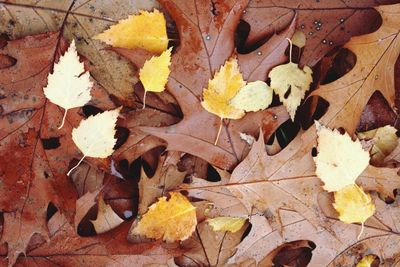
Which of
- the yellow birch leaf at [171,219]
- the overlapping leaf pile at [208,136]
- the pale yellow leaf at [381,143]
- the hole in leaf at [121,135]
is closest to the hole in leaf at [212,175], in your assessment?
the overlapping leaf pile at [208,136]

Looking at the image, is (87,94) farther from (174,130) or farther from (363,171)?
(363,171)

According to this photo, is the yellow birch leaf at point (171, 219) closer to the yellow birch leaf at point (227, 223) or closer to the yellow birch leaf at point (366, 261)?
the yellow birch leaf at point (227, 223)

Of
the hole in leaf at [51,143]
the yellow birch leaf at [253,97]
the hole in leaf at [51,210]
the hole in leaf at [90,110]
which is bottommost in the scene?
the hole in leaf at [51,210]

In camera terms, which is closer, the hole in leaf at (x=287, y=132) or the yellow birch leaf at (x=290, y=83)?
the yellow birch leaf at (x=290, y=83)

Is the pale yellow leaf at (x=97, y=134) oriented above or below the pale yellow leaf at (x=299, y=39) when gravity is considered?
below

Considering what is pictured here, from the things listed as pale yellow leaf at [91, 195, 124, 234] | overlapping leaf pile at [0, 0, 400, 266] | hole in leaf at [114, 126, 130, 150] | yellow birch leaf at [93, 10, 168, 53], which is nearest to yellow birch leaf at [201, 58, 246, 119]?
overlapping leaf pile at [0, 0, 400, 266]

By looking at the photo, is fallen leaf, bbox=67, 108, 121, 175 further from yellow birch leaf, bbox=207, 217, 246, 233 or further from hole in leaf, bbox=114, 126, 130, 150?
yellow birch leaf, bbox=207, 217, 246, 233
